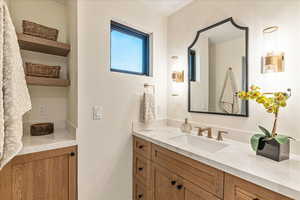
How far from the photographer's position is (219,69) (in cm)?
154

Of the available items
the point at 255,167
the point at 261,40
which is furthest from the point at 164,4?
the point at 255,167

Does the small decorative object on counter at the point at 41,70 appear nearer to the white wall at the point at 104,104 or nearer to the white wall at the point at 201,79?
the white wall at the point at 104,104

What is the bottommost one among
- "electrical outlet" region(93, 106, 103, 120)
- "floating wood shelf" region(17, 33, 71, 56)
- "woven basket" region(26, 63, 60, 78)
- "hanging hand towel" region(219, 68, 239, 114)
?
"electrical outlet" region(93, 106, 103, 120)

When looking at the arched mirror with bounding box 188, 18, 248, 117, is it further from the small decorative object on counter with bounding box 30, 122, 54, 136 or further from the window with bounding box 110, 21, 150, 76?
the small decorative object on counter with bounding box 30, 122, 54, 136

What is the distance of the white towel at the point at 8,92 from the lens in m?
0.93

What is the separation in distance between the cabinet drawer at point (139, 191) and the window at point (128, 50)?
1.35 meters

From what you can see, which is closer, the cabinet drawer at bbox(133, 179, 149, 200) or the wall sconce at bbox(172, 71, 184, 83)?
the cabinet drawer at bbox(133, 179, 149, 200)

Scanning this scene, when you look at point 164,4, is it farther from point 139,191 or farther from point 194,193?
point 139,191

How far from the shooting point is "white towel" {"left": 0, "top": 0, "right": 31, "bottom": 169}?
926mm

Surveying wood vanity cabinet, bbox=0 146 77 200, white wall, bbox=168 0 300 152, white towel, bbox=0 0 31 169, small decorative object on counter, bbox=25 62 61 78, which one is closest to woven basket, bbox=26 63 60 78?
small decorative object on counter, bbox=25 62 61 78

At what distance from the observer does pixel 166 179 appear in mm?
1323

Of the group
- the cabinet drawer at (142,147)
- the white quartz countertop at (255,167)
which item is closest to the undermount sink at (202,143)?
the white quartz countertop at (255,167)

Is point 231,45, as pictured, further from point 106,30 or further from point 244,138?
point 106,30

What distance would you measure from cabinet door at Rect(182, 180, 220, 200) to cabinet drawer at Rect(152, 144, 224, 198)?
0.03m
